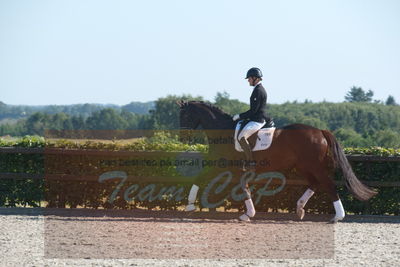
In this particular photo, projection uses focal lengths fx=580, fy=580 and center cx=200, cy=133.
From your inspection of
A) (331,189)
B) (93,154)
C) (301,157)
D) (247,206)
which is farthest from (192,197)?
(331,189)

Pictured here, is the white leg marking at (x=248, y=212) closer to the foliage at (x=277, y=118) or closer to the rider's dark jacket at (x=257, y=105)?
the rider's dark jacket at (x=257, y=105)

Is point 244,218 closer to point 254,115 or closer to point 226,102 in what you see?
point 254,115

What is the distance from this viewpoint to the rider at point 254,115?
10.5 meters

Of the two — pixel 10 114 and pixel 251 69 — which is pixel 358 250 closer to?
pixel 251 69

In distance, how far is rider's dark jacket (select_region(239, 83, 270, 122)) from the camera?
1050cm

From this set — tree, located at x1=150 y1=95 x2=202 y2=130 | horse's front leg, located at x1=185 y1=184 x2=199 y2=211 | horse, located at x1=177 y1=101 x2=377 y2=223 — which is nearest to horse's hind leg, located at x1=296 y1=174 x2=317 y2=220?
horse, located at x1=177 y1=101 x2=377 y2=223

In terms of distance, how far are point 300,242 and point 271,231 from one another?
3.49ft

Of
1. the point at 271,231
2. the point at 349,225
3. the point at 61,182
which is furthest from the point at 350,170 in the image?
the point at 61,182

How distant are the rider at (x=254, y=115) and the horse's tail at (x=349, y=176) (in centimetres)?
150

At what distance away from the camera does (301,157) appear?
1093 centimetres

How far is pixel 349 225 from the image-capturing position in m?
10.8

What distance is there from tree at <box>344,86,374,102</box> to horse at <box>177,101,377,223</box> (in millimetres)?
78600

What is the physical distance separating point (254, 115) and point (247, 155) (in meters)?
0.75

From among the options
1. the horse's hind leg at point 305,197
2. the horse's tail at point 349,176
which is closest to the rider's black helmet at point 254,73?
the horse's tail at point 349,176
